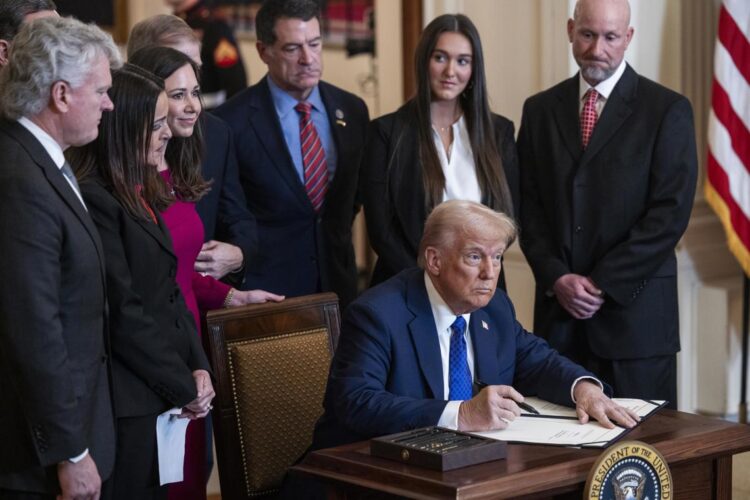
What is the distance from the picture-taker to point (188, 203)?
3445 mm

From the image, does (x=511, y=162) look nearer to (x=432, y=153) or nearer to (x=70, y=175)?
(x=432, y=153)

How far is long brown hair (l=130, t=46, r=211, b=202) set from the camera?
3.48m

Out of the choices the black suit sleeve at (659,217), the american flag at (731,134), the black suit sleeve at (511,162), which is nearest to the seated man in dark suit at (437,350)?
the black suit sleeve at (659,217)

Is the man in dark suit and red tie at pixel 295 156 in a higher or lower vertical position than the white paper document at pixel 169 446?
higher

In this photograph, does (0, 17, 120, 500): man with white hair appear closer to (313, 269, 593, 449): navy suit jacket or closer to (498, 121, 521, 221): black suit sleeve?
(313, 269, 593, 449): navy suit jacket

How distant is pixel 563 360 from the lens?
10.2 feet

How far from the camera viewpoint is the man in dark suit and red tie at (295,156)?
14.0 ft

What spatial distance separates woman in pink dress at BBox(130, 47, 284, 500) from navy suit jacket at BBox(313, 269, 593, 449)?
475 millimetres

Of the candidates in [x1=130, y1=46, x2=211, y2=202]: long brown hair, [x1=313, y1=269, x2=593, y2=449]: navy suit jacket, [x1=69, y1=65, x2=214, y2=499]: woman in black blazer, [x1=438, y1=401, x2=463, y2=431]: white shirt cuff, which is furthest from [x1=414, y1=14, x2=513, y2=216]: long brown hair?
[x1=438, y1=401, x2=463, y2=431]: white shirt cuff

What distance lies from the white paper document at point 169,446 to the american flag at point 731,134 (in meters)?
3.05

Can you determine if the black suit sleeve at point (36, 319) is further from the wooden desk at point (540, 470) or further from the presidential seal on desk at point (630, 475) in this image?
the presidential seal on desk at point (630, 475)

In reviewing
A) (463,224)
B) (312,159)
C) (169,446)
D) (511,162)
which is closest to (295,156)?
(312,159)

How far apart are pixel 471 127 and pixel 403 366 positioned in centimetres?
136

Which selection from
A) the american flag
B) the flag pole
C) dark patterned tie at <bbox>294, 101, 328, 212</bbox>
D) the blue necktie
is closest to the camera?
the blue necktie
